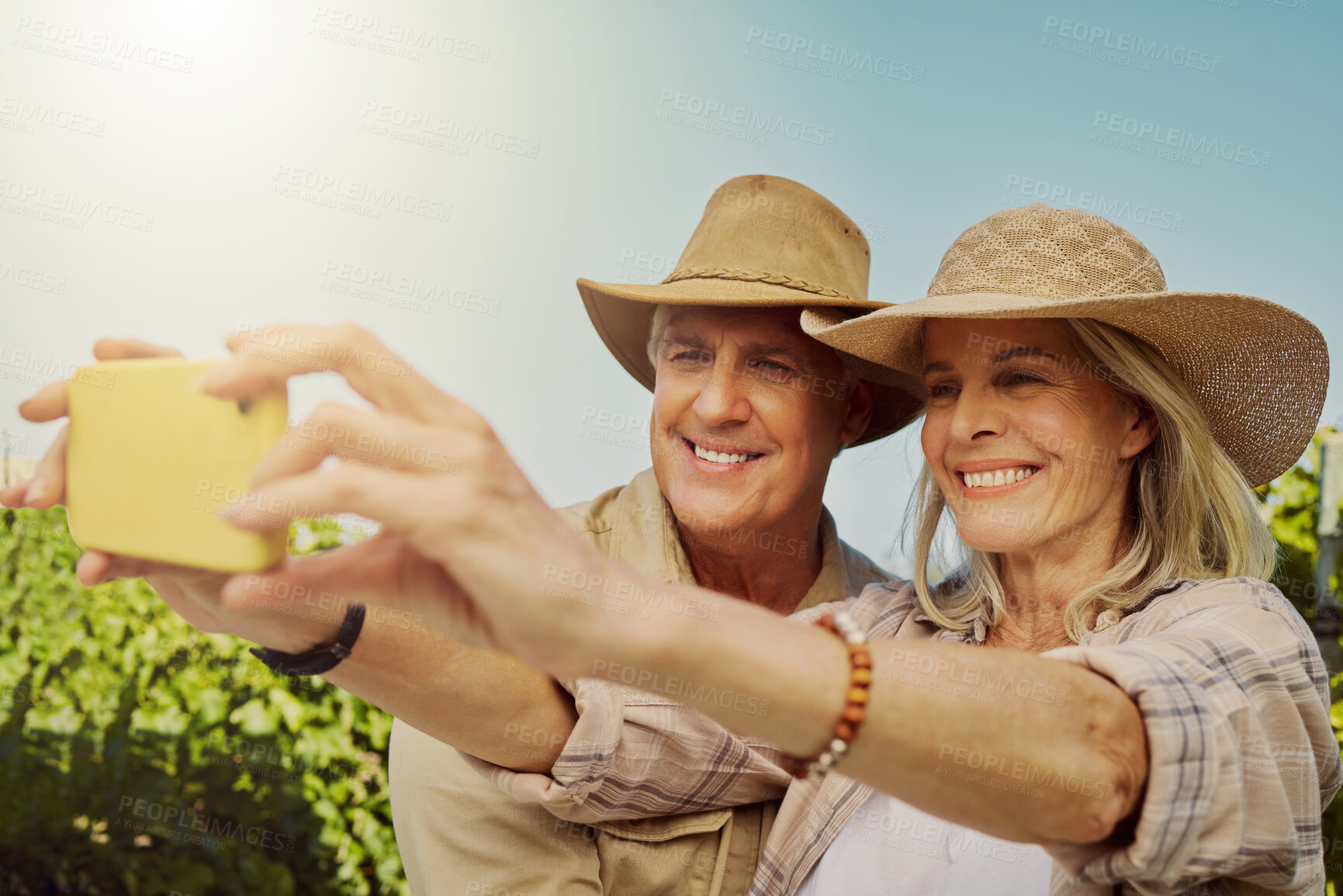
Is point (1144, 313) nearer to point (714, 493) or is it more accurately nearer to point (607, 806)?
point (714, 493)

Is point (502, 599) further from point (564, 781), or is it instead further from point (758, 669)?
point (564, 781)

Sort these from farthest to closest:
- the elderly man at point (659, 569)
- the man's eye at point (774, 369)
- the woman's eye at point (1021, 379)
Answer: the man's eye at point (774, 369)
the woman's eye at point (1021, 379)
the elderly man at point (659, 569)

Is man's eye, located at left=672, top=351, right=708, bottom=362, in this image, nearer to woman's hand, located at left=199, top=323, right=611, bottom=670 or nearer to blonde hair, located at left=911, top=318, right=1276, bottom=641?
blonde hair, located at left=911, top=318, right=1276, bottom=641

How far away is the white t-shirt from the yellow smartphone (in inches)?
54.7

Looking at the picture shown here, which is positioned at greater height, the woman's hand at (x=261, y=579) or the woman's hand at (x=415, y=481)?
the woman's hand at (x=415, y=481)

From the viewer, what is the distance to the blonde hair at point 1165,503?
211 cm

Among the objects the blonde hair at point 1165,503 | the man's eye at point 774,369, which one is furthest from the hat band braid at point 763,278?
the blonde hair at point 1165,503

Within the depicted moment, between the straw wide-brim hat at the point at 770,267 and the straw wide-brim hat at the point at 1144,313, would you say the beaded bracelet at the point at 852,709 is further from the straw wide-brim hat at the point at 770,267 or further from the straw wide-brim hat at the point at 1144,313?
the straw wide-brim hat at the point at 770,267

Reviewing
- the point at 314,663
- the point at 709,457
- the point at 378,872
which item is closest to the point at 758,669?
the point at 314,663

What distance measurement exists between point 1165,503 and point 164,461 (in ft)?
6.43

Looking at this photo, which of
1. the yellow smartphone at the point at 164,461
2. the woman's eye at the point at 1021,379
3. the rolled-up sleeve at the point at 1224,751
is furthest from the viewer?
the woman's eye at the point at 1021,379

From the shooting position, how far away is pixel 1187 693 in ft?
4.23

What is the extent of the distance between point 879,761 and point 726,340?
6.49ft

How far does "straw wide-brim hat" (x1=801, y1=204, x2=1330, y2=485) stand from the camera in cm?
202
